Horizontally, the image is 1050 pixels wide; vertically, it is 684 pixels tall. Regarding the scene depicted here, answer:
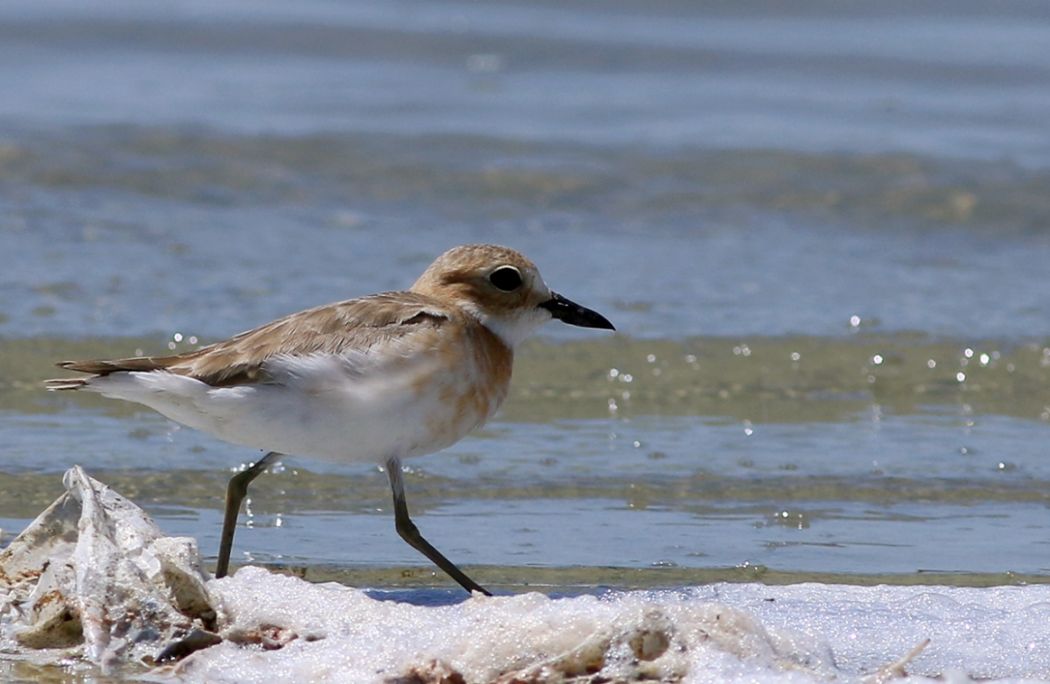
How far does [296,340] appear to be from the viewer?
17.2ft

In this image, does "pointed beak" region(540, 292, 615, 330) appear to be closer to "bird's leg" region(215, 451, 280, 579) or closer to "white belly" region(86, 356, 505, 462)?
"white belly" region(86, 356, 505, 462)

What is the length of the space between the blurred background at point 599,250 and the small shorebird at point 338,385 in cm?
62

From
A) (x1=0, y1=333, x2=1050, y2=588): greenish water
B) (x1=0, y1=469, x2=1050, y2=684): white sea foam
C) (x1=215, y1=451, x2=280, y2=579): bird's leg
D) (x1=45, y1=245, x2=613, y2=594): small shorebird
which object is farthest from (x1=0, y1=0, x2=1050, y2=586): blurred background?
(x1=0, y1=469, x2=1050, y2=684): white sea foam

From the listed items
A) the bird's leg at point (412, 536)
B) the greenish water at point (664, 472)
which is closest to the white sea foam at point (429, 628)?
the bird's leg at point (412, 536)

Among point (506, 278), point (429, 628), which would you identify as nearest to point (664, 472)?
point (506, 278)

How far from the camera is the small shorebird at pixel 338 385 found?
5129mm

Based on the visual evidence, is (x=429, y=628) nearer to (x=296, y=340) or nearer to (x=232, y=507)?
(x=296, y=340)

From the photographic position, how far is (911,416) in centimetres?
796

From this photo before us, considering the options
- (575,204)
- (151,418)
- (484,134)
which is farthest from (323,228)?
(151,418)

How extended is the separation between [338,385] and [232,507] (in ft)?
2.37

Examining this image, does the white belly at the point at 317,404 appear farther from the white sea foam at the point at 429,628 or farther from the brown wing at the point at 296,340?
the white sea foam at the point at 429,628

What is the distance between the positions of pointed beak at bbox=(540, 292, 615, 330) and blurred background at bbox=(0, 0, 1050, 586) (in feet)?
2.55

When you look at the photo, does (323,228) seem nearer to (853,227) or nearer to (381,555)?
(853,227)

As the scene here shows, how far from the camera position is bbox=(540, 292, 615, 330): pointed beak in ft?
19.2
